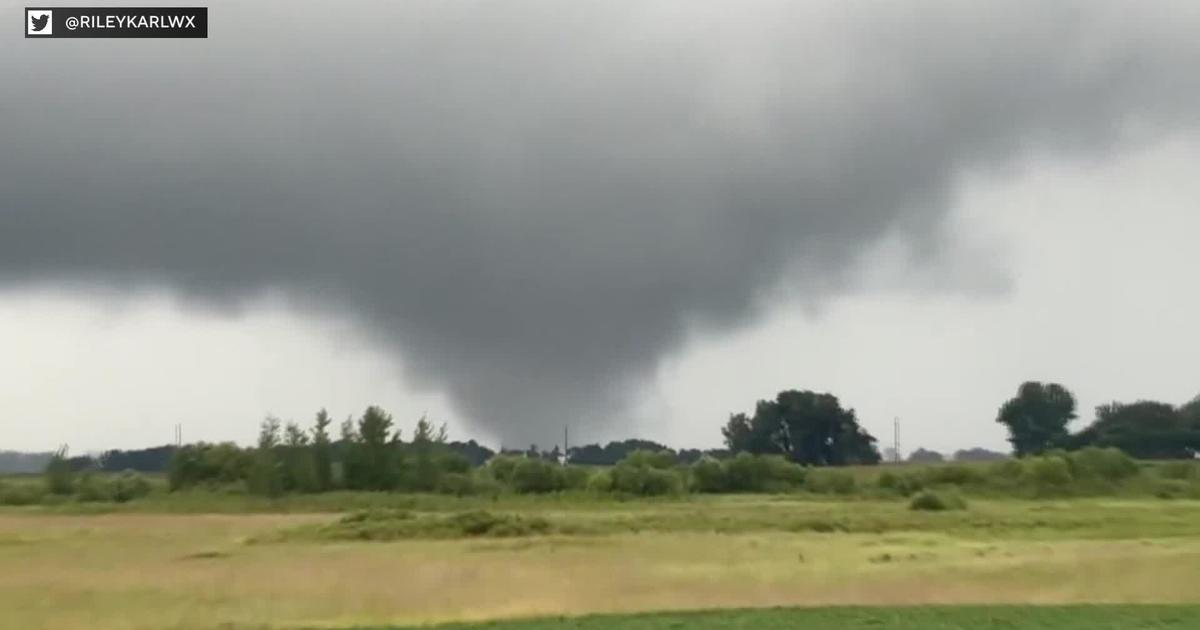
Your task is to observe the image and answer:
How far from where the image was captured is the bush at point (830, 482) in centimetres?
7881

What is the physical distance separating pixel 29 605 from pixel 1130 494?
65450 millimetres

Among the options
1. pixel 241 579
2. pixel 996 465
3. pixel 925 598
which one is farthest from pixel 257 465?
pixel 925 598

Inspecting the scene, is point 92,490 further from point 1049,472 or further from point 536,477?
point 1049,472

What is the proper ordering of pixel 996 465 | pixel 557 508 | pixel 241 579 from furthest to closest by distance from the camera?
pixel 996 465 → pixel 557 508 → pixel 241 579

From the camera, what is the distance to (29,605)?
94.2 feet

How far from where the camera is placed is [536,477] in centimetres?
7625

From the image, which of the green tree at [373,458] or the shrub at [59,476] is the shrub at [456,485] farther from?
the shrub at [59,476]

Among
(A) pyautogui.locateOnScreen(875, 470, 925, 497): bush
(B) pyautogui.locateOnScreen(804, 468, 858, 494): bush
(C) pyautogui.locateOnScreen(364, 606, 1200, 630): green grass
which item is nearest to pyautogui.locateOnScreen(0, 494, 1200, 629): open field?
(C) pyautogui.locateOnScreen(364, 606, 1200, 630): green grass

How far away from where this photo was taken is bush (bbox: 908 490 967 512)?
208ft

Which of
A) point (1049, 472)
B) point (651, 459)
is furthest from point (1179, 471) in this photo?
point (651, 459)

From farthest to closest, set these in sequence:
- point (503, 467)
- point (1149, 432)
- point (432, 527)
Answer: point (1149, 432), point (503, 467), point (432, 527)

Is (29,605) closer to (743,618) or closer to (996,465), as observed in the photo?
(743,618)

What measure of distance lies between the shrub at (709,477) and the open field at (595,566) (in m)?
19.3

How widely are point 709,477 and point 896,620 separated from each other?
187 feet
